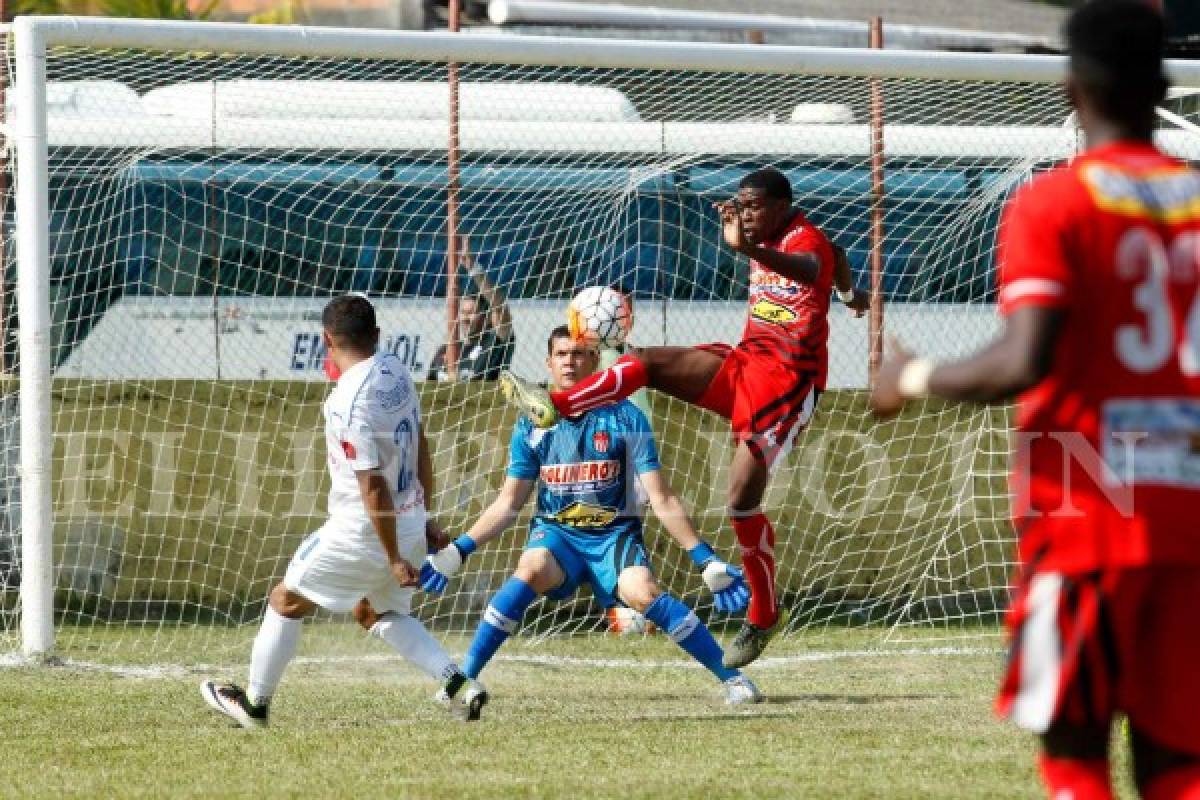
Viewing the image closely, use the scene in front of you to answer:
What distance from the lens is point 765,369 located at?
9156 millimetres

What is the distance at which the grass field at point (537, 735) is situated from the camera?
21.3ft

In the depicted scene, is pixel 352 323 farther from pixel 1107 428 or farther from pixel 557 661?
pixel 1107 428

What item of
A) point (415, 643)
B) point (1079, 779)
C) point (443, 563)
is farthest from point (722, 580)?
point (1079, 779)

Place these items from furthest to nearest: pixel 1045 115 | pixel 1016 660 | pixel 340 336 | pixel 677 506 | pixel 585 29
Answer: pixel 585 29
pixel 1045 115
pixel 677 506
pixel 340 336
pixel 1016 660

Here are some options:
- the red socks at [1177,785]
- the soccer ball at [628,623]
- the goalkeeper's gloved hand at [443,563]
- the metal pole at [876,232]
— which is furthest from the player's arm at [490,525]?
the red socks at [1177,785]

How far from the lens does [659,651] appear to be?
438 inches

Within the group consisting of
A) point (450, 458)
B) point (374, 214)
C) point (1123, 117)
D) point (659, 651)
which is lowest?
point (659, 651)

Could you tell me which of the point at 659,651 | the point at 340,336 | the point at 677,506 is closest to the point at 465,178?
the point at 659,651

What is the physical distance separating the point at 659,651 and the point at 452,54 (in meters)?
3.59

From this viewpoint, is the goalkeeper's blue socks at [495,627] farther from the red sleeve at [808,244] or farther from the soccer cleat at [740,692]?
the red sleeve at [808,244]

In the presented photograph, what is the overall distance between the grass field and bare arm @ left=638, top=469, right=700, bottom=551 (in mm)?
761

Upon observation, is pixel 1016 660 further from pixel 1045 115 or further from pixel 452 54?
pixel 1045 115

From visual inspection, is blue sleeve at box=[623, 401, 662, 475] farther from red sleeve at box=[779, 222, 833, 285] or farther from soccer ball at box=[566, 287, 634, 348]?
red sleeve at box=[779, 222, 833, 285]

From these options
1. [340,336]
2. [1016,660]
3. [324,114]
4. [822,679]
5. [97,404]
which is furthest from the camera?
[324,114]
